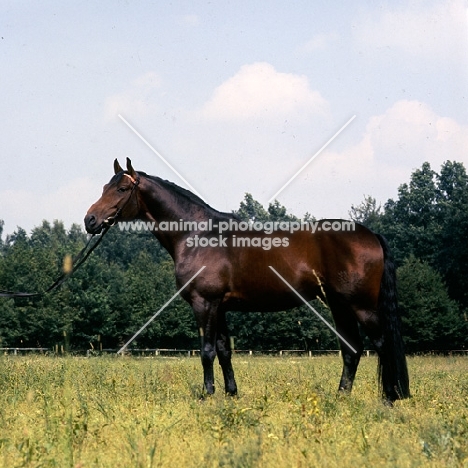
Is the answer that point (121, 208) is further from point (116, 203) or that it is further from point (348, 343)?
point (348, 343)

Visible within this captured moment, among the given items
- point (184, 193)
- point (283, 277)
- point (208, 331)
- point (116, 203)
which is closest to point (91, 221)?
point (116, 203)

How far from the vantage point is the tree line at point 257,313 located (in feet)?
179

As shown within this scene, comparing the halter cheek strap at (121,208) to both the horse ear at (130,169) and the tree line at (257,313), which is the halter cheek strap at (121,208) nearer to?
the horse ear at (130,169)

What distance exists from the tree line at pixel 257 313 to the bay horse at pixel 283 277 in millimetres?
41835

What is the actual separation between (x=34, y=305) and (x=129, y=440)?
55824 mm

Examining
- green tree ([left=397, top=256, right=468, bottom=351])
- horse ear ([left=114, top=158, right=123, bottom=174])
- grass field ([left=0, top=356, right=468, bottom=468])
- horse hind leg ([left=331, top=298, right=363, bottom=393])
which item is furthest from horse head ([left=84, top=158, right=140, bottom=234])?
green tree ([left=397, top=256, right=468, bottom=351])

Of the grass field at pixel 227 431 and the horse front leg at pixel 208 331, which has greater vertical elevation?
the horse front leg at pixel 208 331

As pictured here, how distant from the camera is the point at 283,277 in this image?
9.54 metres

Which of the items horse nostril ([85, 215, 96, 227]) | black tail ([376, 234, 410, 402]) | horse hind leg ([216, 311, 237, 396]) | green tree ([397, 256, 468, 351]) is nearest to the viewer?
black tail ([376, 234, 410, 402])

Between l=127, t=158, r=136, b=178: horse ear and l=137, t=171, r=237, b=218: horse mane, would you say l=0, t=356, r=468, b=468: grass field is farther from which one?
l=127, t=158, r=136, b=178: horse ear

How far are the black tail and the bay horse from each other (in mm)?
13

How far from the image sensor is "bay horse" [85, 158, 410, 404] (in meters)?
9.39

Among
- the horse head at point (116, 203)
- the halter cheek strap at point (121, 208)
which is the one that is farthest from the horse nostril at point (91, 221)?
the halter cheek strap at point (121, 208)

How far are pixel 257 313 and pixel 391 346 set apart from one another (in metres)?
47.3
